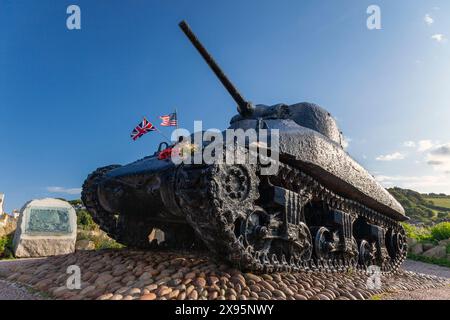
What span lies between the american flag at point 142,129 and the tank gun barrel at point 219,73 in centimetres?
237

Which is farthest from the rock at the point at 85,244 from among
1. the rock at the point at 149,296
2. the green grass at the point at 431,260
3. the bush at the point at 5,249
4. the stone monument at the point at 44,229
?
the green grass at the point at 431,260

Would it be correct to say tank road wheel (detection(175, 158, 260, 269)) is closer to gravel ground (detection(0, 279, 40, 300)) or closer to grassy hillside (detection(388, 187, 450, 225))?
gravel ground (detection(0, 279, 40, 300))

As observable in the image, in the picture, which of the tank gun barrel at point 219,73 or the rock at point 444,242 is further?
the rock at point 444,242

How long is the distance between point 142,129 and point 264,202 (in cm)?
467

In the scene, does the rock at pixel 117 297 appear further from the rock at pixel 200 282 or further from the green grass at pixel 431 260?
the green grass at pixel 431 260

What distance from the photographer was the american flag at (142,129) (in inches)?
345

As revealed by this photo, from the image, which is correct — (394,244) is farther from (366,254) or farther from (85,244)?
(85,244)

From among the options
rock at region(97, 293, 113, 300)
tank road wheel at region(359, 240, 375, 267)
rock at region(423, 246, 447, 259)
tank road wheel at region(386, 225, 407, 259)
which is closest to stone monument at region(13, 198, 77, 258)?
rock at region(97, 293, 113, 300)

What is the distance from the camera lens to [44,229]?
1054cm

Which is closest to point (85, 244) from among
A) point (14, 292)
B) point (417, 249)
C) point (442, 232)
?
point (14, 292)

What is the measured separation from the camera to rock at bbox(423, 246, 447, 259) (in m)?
13.9

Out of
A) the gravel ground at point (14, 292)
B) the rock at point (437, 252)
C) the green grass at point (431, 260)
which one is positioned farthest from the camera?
the rock at point (437, 252)
